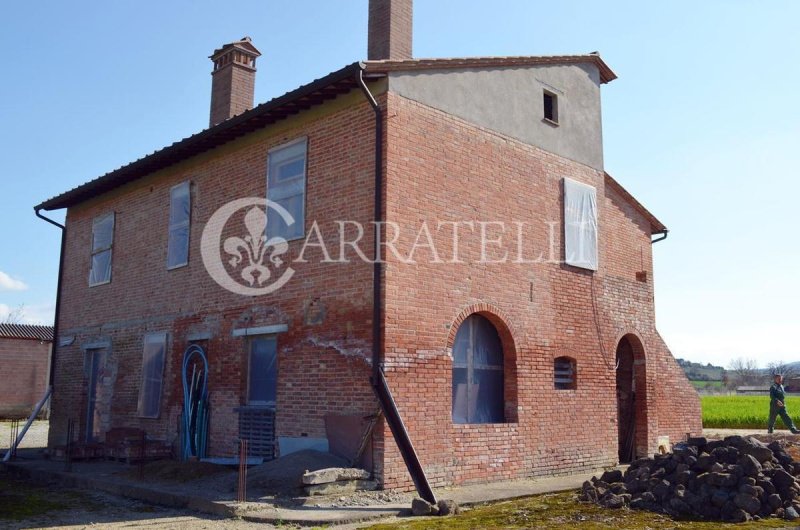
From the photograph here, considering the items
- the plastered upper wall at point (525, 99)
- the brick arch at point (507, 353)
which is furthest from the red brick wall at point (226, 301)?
the brick arch at point (507, 353)

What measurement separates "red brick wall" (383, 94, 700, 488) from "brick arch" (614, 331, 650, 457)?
8 centimetres

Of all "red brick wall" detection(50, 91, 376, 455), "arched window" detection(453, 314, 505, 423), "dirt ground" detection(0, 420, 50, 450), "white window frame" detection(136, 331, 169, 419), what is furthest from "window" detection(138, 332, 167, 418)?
"arched window" detection(453, 314, 505, 423)

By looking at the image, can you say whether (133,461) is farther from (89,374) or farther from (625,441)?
(625,441)

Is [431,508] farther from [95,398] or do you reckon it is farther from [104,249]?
[104,249]

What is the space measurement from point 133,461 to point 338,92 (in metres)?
6.95

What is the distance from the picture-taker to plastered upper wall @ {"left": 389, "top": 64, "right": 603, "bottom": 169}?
11.1 metres

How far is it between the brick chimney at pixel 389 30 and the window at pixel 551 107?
2618 millimetres

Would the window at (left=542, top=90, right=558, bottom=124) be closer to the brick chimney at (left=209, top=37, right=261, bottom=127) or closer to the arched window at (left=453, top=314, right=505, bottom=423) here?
the arched window at (left=453, top=314, right=505, bottom=423)

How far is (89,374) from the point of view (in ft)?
52.4

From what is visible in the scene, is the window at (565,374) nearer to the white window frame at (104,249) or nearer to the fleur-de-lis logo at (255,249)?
the fleur-de-lis logo at (255,249)

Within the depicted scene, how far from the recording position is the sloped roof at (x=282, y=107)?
1033 centimetres

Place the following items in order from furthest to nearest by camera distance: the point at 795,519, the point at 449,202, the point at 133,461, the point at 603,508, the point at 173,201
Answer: the point at 173,201
the point at 133,461
the point at 449,202
the point at 603,508
the point at 795,519

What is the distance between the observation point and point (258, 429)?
1159cm

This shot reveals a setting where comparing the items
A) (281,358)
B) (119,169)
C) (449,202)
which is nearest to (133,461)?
(281,358)
